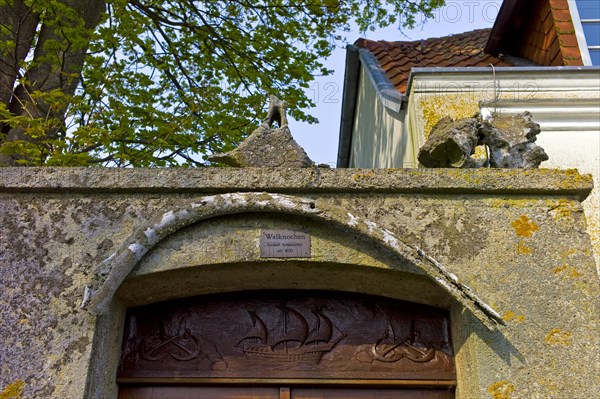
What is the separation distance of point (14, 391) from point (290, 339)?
124 centimetres

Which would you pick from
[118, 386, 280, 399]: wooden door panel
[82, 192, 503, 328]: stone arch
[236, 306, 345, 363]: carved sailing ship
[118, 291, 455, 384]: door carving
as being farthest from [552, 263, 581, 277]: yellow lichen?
[118, 386, 280, 399]: wooden door panel

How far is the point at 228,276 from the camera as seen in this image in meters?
3.17

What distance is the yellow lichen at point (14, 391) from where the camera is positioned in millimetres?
2809

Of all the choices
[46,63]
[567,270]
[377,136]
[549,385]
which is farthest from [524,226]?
[46,63]

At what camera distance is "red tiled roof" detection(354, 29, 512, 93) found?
6.50 meters

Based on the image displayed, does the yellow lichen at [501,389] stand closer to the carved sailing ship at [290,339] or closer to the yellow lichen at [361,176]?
the carved sailing ship at [290,339]

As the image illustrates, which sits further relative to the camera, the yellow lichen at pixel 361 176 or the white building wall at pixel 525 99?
the white building wall at pixel 525 99

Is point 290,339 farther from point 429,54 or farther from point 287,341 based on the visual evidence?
point 429,54

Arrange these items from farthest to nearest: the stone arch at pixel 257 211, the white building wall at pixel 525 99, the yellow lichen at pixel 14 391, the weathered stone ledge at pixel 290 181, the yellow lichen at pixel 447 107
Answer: the yellow lichen at pixel 447 107 → the white building wall at pixel 525 99 → the weathered stone ledge at pixel 290 181 → the stone arch at pixel 257 211 → the yellow lichen at pixel 14 391

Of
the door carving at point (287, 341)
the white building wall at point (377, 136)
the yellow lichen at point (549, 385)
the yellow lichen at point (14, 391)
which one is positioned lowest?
the yellow lichen at point (14, 391)

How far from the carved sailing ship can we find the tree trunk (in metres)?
2.83

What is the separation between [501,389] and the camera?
286cm

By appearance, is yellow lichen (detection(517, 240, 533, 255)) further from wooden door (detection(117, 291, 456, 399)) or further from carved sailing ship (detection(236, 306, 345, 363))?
carved sailing ship (detection(236, 306, 345, 363))

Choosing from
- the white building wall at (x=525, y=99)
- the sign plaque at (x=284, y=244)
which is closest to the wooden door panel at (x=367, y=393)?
the sign plaque at (x=284, y=244)
